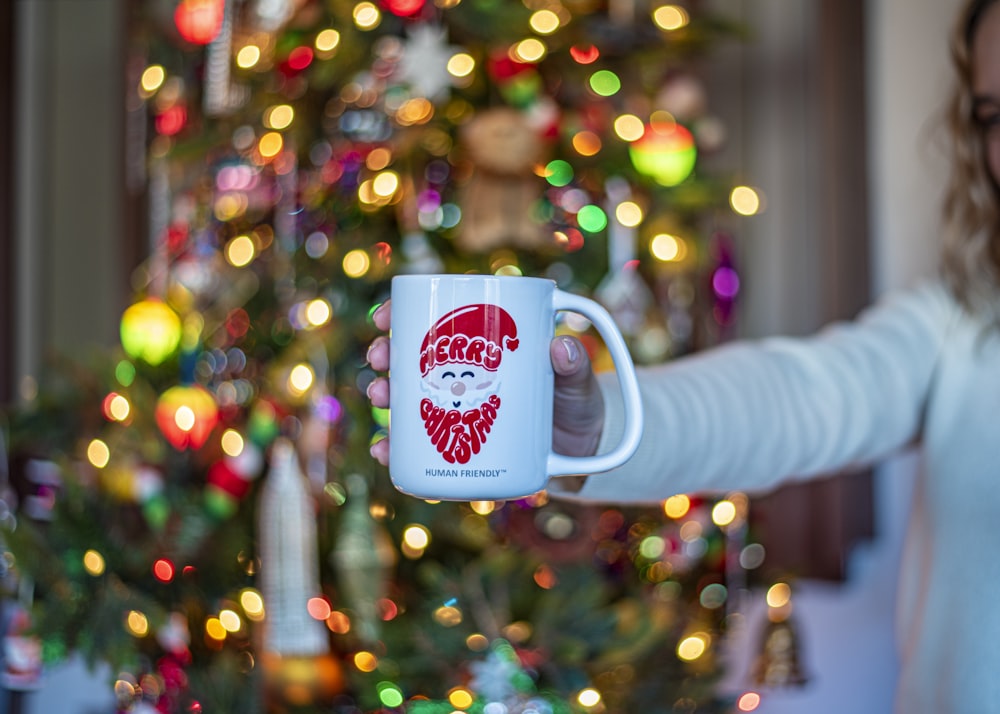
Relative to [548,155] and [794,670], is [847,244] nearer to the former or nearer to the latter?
[548,155]

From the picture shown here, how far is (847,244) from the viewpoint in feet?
5.23

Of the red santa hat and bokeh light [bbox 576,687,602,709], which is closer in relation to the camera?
the red santa hat

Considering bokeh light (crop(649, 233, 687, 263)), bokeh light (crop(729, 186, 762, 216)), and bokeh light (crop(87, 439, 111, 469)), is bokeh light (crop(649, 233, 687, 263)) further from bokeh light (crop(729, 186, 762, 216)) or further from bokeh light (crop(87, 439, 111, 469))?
bokeh light (crop(87, 439, 111, 469))

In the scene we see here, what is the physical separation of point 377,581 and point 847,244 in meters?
0.91

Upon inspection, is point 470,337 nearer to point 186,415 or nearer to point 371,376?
point 371,376

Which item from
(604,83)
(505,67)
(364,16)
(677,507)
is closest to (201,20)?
(364,16)

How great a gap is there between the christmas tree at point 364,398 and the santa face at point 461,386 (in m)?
0.66

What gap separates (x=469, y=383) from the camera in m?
0.53

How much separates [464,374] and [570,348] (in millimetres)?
74

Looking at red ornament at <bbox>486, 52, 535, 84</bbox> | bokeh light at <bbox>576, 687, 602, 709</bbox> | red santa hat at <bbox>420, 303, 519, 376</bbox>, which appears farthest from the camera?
red ornament at <bbox>486, 52, 535, 84</bbox>

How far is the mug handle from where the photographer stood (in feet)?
1.86

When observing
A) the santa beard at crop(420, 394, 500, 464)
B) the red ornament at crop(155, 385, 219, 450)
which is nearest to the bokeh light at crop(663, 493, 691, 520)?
the red ornament at crop(155, 385, 219, 450)

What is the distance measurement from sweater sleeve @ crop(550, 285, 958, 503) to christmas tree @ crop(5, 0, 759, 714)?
0.43 meters

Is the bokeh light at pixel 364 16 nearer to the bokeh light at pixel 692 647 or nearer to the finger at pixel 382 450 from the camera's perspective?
the finger at pixel 382 450
